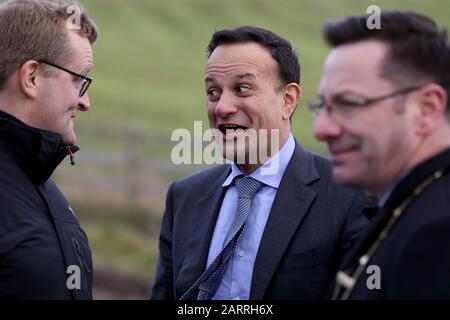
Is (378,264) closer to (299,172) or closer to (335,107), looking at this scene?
(335,107)

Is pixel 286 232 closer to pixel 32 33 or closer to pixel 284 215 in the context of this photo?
pixel 284 215

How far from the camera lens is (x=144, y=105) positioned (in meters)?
28.8

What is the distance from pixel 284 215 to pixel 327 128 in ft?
3.91

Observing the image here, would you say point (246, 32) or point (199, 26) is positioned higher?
point (199, 26)

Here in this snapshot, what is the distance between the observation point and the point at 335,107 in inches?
109

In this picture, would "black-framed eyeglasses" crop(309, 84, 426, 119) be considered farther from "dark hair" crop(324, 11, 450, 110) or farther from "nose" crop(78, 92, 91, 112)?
"nose" crop(78, 92, 91, 112)

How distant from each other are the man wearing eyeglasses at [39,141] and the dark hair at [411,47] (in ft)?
5.26

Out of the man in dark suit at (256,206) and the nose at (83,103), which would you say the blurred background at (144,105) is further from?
the nose at (83,103)

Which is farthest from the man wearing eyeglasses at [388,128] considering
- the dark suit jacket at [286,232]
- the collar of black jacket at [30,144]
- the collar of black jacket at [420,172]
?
the collar of black jacket at [30,144]

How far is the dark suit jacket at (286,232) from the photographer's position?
3773 mm

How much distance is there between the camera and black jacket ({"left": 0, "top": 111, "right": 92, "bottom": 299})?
3.40 metres

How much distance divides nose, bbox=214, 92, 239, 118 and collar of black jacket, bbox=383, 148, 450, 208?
1.51 m
